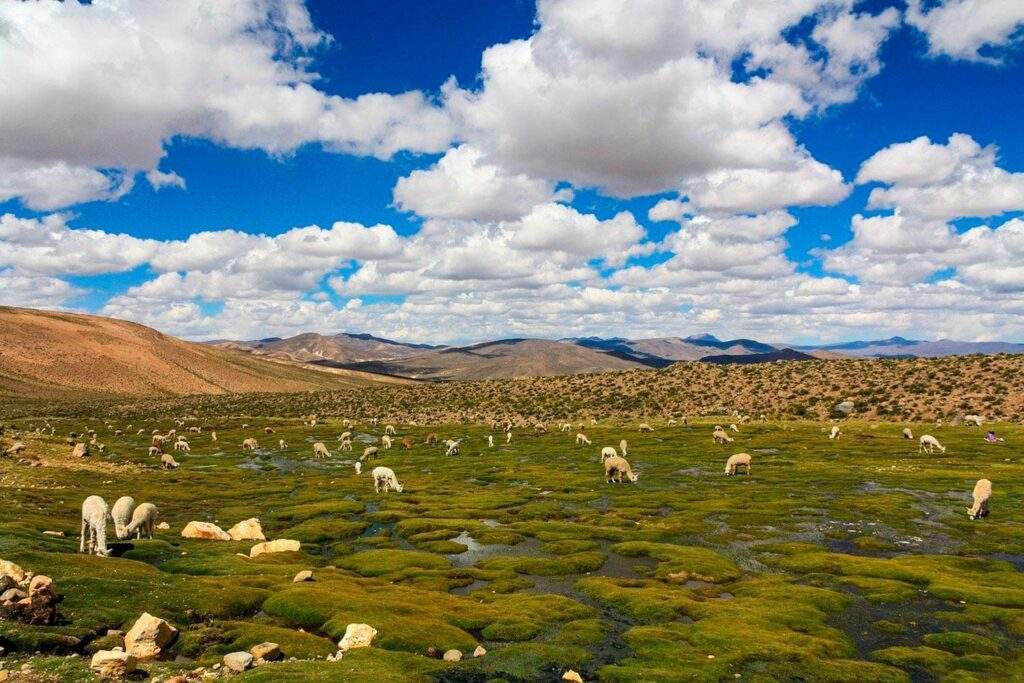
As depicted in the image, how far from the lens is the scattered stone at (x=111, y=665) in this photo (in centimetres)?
1603

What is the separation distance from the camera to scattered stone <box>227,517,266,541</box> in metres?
35.0

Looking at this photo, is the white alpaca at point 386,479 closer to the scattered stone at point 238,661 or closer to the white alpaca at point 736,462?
the white alpaca at point 736,462

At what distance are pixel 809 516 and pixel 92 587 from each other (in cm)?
3951

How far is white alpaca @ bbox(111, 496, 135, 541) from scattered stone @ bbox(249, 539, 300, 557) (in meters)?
6.00

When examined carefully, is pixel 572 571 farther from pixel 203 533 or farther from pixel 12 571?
pixel 12 571

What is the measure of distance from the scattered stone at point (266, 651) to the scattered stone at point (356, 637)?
6.39 feet

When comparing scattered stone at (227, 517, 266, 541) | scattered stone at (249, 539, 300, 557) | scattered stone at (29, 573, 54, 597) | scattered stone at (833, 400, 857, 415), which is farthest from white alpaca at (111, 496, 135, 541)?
scattered stone at (833, 400, 857, 415)

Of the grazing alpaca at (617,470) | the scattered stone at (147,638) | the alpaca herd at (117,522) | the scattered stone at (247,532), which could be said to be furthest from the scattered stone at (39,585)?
the grazing alpaca at (617,470)

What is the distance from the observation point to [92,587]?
21.9m

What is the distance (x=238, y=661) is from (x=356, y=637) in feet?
12.3

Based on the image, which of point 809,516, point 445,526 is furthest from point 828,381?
point 445,526

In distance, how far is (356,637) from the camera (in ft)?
65.7

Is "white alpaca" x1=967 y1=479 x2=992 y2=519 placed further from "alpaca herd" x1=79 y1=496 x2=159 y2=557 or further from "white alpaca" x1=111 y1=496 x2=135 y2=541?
"white alpaca" x1=111 y1=496 x2=135 y2=541

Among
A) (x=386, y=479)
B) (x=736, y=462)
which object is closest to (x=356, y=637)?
(x=386, y=479)
